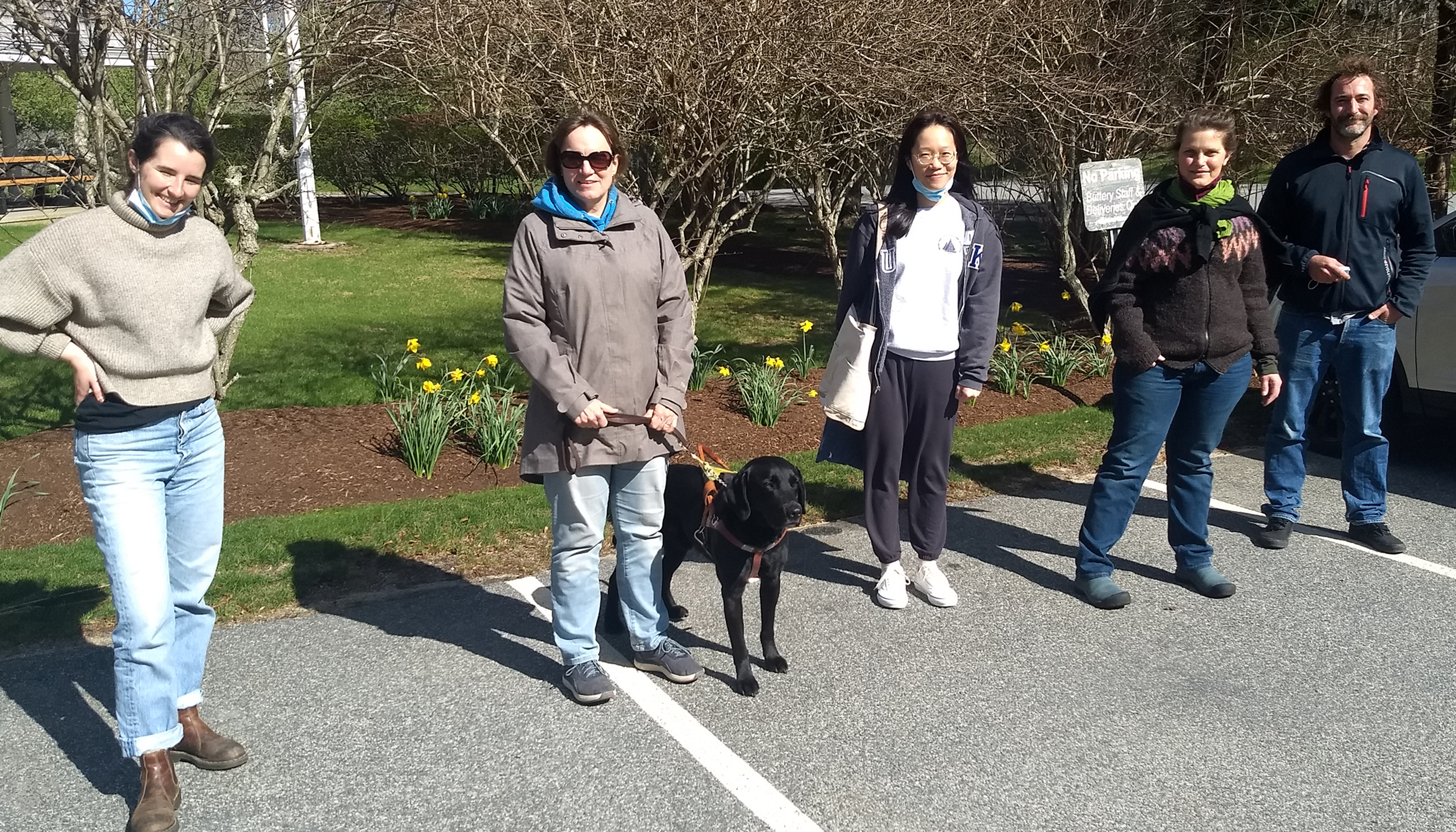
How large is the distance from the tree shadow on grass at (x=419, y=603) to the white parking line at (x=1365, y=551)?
2.95m

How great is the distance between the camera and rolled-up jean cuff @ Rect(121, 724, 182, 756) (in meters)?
2.93

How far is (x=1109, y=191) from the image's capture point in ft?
24.8

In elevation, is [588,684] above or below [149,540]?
below

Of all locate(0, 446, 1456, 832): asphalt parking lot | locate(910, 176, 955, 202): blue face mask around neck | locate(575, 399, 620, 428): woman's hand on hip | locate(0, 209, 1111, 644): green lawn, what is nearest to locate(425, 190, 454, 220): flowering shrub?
locate(0, 209, 1111, 644): green lawn

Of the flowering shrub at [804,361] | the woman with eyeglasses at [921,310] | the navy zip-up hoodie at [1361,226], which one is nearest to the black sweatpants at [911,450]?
the woman with eyeglasses at [921,310]

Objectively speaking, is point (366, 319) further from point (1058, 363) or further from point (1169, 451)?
point (1169, 451)

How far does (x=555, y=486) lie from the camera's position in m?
3.54

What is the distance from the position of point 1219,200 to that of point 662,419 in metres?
2.40

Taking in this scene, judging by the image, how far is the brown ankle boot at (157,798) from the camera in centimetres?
286

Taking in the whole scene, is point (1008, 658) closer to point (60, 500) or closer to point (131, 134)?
point (60, 500)

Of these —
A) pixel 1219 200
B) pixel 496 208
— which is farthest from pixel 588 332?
pixel 496 208

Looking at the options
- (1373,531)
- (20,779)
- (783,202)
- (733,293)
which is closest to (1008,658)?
(1373,531)

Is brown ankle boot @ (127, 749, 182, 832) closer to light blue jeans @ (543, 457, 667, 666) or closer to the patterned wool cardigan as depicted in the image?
light blue jeans @ (543, 457, 667, 666)

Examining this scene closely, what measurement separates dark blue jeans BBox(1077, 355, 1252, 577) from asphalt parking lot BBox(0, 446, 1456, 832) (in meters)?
0.23
